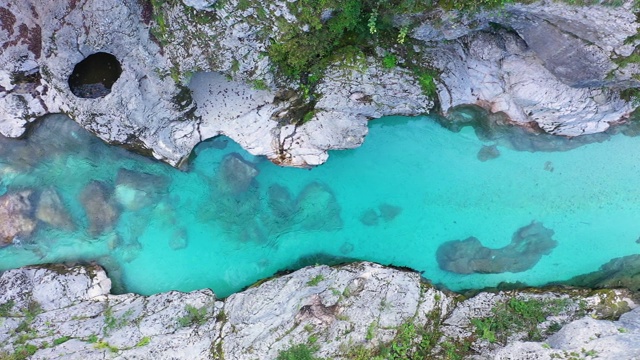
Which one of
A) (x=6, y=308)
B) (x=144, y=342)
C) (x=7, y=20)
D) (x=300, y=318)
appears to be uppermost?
(x=7, y=20)

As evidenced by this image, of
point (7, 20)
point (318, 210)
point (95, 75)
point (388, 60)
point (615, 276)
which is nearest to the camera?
point (7, 20)

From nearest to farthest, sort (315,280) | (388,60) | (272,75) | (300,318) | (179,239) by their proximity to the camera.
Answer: (272,75) → (300,318) → (388,60) → (315,280) → (179,239)

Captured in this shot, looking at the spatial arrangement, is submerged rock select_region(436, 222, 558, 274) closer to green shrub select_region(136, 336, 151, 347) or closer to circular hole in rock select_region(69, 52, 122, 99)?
green shrub select_region(136, 336, 151, 347)

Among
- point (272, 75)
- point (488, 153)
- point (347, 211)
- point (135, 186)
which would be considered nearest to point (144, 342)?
point (135, 186)

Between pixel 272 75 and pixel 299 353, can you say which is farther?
pixel 272 75

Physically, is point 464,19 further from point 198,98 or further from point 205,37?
point 198,98

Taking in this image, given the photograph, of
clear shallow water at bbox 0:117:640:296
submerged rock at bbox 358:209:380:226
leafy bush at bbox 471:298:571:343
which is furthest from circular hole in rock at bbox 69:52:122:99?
leafy bush at bbox 471:298:571:343

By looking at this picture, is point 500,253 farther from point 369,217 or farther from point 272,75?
point 272,75
